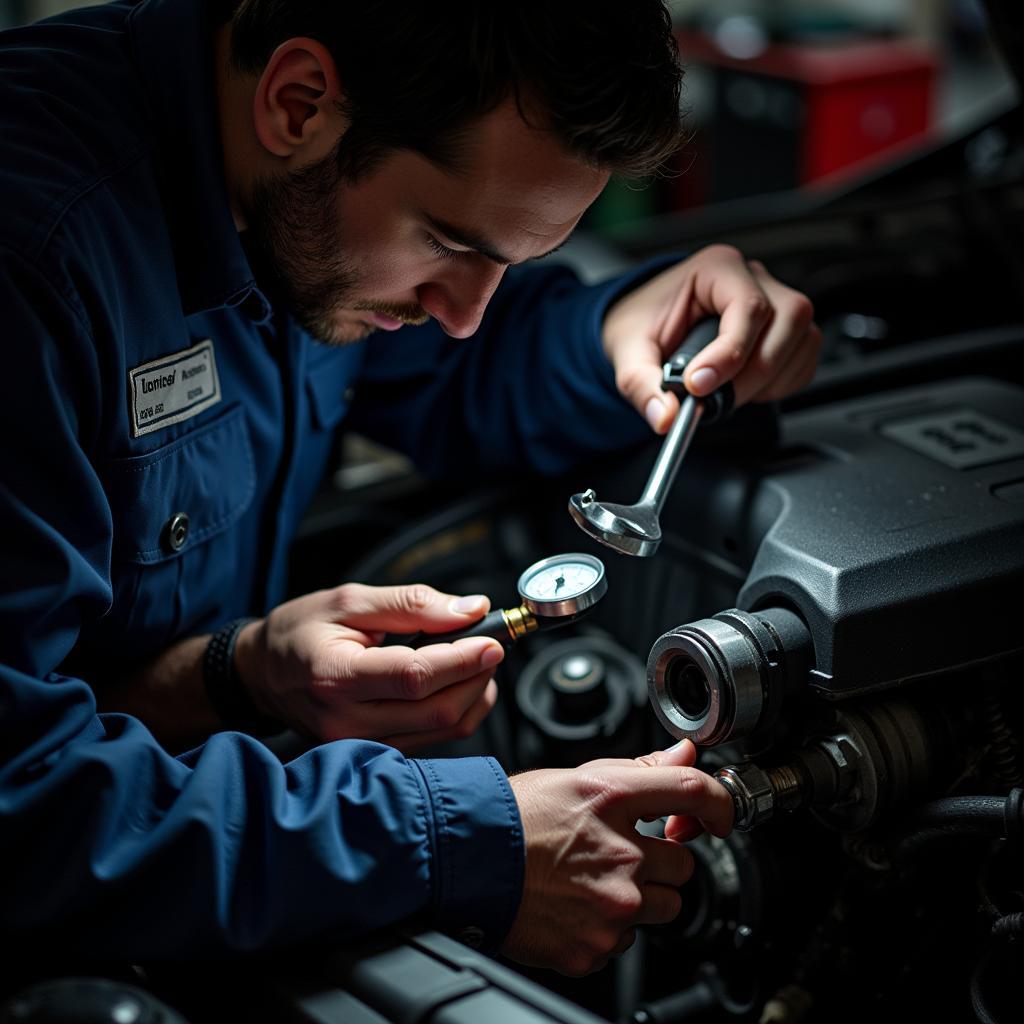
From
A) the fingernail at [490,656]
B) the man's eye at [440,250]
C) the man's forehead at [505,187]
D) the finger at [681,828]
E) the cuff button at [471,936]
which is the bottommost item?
the finger at [681,828]

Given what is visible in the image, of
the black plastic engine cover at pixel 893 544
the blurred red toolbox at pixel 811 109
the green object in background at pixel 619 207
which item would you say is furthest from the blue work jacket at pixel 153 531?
the green object in background at pixel 619 207

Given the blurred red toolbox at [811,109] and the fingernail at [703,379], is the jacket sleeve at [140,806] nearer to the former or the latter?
the fingernail at [703,379]

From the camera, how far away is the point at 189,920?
26.7 inches

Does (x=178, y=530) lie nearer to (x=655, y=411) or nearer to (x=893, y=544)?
(x=655, y=411)

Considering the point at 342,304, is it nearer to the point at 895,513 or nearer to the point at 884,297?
the point at 895,513

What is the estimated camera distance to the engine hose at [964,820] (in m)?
0.74

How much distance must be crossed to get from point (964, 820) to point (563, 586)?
1.07 feet

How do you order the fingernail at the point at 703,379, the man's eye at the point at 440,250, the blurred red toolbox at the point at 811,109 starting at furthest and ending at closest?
the blurred red toolbox at the point at 811,109 < the fingernail at the point at 703,379 < the man's eye at the point at 440,250

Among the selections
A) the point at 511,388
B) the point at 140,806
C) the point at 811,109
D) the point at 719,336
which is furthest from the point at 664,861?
the point at 811,109

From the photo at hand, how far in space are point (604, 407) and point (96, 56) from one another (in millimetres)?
545

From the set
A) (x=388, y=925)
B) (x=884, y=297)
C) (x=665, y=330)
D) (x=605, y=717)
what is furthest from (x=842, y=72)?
(x=388, y=925)

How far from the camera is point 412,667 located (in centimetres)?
88

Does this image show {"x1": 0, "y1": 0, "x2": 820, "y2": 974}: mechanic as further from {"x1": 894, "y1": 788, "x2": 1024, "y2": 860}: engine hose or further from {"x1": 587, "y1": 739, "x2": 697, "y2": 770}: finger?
{"x1": 894, "y1": 788, "x2": 1024, "y2": 860}: engine hose

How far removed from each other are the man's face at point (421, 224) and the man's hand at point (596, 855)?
1.29 ft
